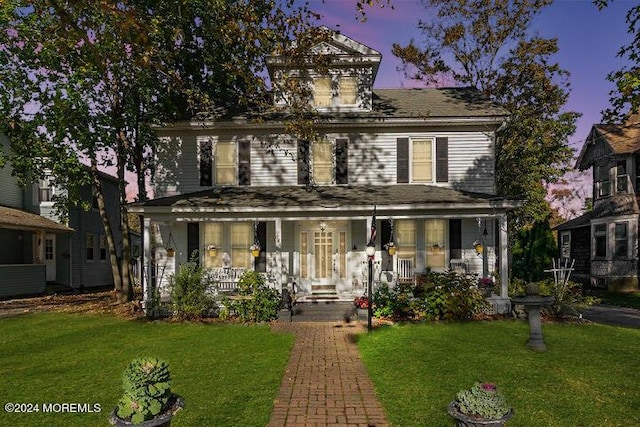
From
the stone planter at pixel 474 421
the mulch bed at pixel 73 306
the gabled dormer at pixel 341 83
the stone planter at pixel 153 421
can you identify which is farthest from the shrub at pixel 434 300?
the stone planter at pixel 153 421

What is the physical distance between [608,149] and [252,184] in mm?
21449

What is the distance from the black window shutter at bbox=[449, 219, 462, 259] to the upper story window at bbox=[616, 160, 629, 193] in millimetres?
14476

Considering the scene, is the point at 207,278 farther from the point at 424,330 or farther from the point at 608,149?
the point at 608,149

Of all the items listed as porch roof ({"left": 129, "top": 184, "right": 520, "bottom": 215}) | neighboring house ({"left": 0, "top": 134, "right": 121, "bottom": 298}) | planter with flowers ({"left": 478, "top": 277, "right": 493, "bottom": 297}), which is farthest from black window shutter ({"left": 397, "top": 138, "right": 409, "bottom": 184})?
neighboring house ({"left": 0, "top": 134, "right": 121, "bottom": 298})

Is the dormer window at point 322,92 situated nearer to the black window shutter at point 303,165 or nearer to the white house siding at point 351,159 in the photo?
the white house siding at point 351,159

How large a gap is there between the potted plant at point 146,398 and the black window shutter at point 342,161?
11954 millimetres

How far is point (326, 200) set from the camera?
13.8 meters

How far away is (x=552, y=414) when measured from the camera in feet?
18.9

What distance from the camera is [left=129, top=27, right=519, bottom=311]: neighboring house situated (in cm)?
1473

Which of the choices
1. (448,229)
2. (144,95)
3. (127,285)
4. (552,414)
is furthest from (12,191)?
(552,414)

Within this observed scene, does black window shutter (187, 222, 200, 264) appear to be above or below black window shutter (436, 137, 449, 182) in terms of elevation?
below

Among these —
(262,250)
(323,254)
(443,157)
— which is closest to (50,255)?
(262,250)

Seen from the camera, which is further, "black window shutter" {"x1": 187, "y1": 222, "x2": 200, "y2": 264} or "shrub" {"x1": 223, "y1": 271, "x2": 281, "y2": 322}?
"black window shutter" {"x1": 187, "y1": 222, "x2": 200, "y2": 264}

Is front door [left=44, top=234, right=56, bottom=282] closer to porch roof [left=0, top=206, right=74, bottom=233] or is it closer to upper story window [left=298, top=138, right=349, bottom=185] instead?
porch roof [left=0, top=206, right=74, bottom=233]
